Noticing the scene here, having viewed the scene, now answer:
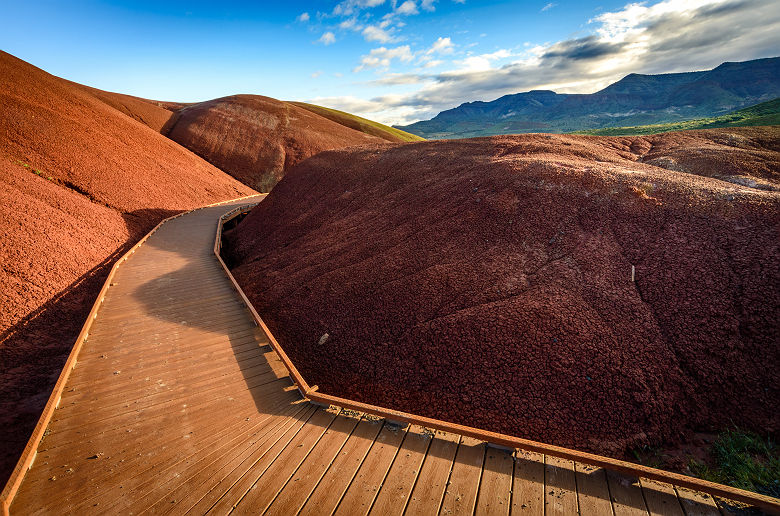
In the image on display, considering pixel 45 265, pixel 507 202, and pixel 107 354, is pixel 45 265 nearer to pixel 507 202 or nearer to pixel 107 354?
pixel 107 354

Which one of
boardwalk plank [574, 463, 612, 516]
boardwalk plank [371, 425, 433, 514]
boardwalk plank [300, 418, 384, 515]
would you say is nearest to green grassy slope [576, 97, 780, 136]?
boardwalk plank [574, 463, 612, 516]

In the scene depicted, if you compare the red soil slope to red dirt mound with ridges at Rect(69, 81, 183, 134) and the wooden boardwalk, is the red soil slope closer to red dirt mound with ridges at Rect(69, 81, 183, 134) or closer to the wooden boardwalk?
the wooden boardwalk

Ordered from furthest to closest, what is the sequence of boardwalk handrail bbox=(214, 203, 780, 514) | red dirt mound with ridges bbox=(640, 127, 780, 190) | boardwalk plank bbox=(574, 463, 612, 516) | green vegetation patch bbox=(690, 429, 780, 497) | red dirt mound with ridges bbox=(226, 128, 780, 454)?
red dirt mound with ridges bbox=(640, 127, 780, 190), red dirt mound with ridges bbox=(226, 128, 780, 454), green vegetation patch bbox=(690, 429, 780, 497), boardwalk plank bbox=(574, 463, 612, 516), boardwalk handrail bbox=(214, 203, 780, 514)

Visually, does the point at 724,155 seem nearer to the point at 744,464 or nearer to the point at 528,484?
the point at 744,464

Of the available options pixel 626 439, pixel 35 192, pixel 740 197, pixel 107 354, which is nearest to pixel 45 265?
pixel 35 192

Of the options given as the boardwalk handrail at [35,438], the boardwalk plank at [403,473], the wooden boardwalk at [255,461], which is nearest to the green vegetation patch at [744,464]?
the wooden boardwalk at [255,461]
